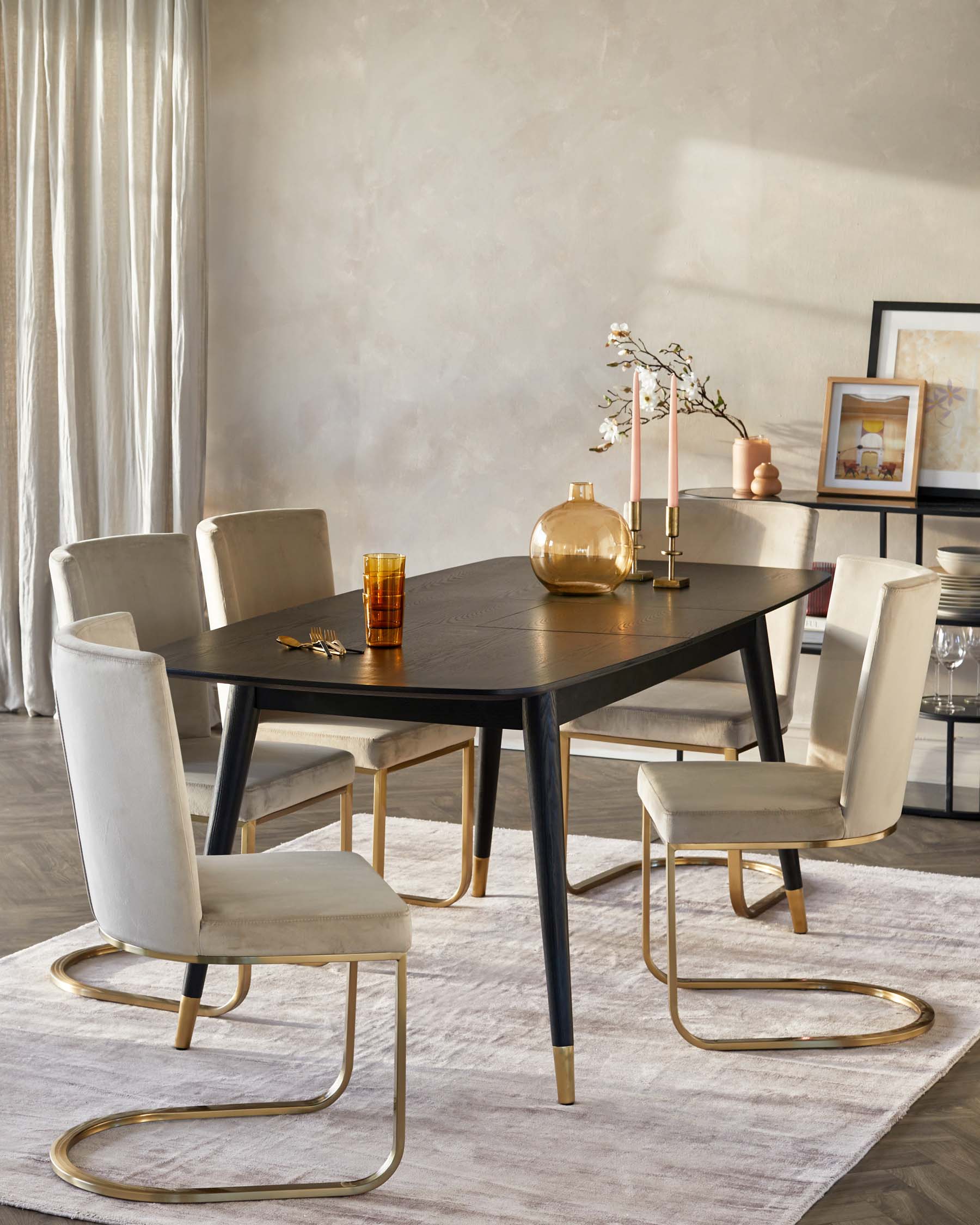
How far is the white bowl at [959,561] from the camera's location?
4.46m

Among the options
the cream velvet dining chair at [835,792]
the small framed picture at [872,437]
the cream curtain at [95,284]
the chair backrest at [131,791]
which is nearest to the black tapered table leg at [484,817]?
the cream velvet dining chair at [835,792]

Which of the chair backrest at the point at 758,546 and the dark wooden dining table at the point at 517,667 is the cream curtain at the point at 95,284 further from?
the dark wooden dining table at the point at 517,667

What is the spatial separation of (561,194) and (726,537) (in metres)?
1.72

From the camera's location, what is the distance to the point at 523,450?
544 centimetres

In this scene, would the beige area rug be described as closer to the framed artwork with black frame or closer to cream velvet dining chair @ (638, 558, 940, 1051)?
cream velvet dining chair @ (638, 558, 940, 1051)

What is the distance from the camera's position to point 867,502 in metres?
4.61

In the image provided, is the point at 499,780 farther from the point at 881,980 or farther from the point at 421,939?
the point at 881,980

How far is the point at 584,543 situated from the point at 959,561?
64.7 inches

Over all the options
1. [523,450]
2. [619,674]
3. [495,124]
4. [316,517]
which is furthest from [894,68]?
[619,674]

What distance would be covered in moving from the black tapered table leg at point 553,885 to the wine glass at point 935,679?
1944 mm

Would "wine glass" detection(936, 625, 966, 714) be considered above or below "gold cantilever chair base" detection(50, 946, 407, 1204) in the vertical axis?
above

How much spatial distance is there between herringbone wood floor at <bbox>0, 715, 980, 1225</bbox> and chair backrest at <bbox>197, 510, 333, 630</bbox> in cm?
80

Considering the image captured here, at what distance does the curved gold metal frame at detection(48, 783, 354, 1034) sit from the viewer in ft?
9.89

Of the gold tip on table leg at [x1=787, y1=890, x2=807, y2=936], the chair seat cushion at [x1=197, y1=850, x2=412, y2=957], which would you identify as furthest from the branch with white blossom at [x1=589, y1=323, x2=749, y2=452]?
the chair seat cushion at [x1=197, y1=850, x2=412, y2=957]
